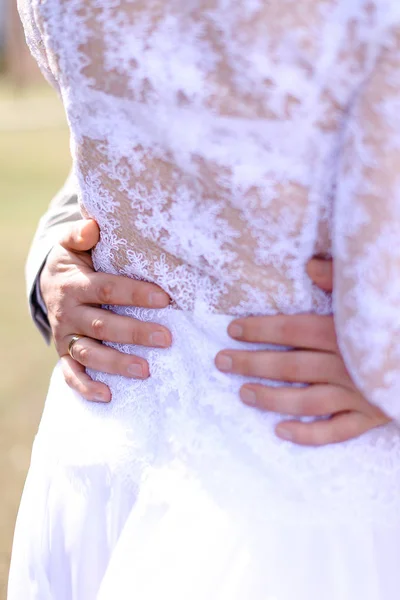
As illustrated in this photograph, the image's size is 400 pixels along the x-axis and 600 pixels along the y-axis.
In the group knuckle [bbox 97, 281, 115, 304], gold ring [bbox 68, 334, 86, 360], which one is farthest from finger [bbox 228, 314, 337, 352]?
gold ring [bbox 68, 334, 86, 360]

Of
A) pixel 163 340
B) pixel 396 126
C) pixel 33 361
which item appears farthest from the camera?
pixel 33 361

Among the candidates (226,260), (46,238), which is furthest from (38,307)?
(226,260)

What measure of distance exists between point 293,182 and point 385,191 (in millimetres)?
122

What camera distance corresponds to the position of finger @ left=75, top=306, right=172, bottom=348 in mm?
1115

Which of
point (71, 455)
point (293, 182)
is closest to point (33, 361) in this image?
point (71, 455)

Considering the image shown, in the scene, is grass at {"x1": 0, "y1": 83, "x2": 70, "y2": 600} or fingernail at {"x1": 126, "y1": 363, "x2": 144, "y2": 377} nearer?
fingernail at {"x1": 126, "y1": 363, "x2": 144, "y2": 377}

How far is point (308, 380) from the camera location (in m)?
1.06

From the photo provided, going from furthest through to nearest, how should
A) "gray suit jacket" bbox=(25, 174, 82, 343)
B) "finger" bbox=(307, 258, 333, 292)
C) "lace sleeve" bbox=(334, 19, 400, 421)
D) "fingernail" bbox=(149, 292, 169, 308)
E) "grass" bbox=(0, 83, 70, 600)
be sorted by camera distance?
"grass" bbox=(0, 83, 70, 600) < "gray suit jacket" bbox=(25, 174, 82, 343) < "fingernail" bbox=(149, 292, 169, 308) < "finger" bbox=(307, 258, 333, 292) < "lace sleeve" bbox=(334, 19, 400, 421)

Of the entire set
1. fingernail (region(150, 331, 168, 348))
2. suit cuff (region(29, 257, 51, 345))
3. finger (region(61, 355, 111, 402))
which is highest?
fingernail (region(150, 331, 168, 348))

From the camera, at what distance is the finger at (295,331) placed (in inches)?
41.1

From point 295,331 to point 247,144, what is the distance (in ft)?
0.75

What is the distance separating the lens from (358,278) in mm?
927

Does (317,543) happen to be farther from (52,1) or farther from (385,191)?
(52,1)

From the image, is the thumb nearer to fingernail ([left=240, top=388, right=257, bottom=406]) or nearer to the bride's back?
the bride's back
